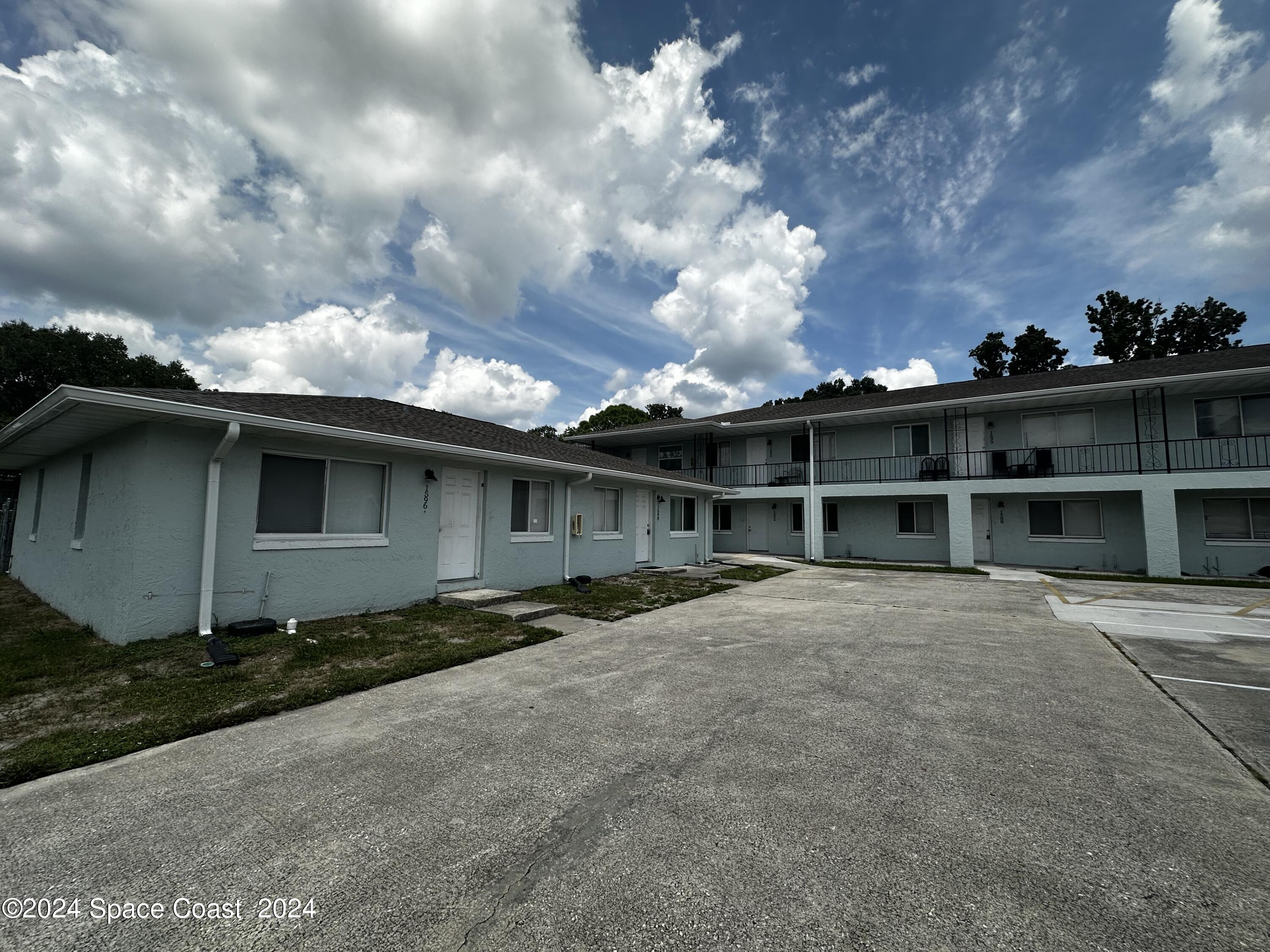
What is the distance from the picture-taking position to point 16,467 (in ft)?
39.4

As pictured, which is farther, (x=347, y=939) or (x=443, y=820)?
(x=443, y=820)

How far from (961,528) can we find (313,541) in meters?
18.9

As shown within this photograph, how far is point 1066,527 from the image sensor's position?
17297 mm

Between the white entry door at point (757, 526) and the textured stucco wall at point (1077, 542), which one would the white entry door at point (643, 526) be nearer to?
the white entry door at point (757, 526)

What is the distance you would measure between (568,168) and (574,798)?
12.3 meters

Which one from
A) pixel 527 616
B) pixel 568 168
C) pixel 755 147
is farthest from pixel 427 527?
pixel 755 147

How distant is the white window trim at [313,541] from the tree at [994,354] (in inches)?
1628

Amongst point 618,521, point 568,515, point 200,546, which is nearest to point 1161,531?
point 618,521

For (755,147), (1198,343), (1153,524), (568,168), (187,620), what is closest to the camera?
(187,620)

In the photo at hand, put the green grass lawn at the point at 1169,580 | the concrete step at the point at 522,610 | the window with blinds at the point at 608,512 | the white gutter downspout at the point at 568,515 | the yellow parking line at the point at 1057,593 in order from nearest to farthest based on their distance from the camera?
1. the concrete step at the point at 522,610
2. the yellow parking line at the point at 1057,593
3. the white gutter downspout at the point at 568,515
4. the green grass lawn at the point at 1169,580
5. the window with blinds at the point at 608,512

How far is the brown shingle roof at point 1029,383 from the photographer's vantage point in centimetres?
1547

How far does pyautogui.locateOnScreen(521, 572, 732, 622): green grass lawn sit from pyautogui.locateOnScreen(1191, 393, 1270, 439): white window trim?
1587 cm

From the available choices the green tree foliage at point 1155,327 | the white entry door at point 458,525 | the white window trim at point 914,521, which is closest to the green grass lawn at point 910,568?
the white window trim at point 914,521

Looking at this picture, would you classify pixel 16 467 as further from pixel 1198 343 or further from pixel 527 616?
pixel 1198 343
